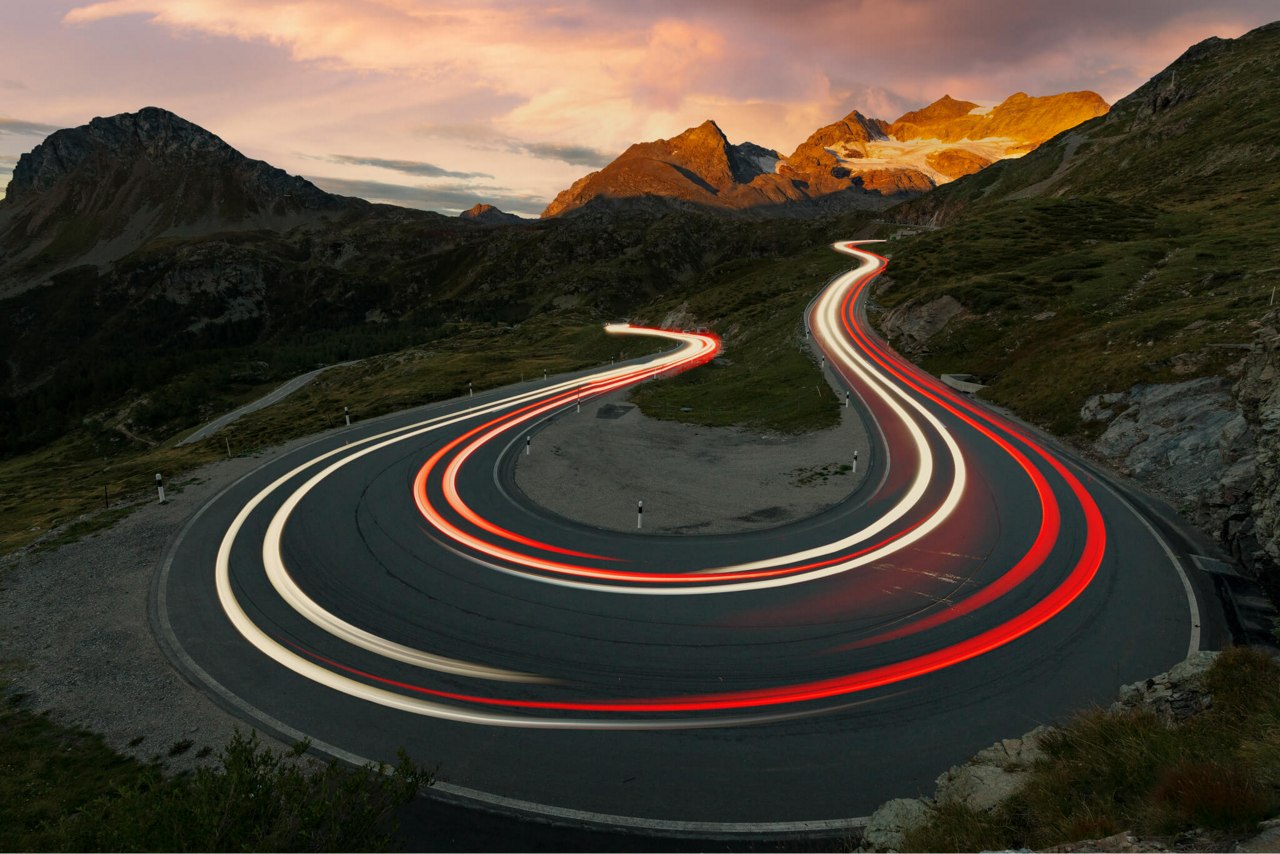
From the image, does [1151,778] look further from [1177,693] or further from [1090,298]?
[1090,298]

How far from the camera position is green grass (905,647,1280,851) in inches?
217

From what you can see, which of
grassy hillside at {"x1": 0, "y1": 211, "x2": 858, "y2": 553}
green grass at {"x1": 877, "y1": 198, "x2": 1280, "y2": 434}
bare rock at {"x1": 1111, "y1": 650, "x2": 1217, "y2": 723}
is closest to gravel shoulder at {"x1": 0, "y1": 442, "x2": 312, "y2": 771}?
grassy hillside at {"x1": 0, "y1": 211, "x2": 858, "y2": 553}

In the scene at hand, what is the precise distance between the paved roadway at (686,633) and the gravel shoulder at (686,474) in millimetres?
1227

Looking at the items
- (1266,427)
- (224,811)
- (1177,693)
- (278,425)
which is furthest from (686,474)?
(278,425)

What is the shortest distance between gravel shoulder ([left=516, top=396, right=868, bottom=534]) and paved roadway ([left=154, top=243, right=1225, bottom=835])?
1.23 metres

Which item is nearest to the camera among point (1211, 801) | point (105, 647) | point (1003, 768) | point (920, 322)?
point (1211, 801)

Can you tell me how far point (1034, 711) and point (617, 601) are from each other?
964cm

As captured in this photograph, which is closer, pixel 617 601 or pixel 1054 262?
pixel 617 601

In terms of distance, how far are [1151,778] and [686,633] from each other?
29.5 ft

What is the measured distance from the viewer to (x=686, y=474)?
84.0 ft

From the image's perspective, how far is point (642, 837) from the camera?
903cm

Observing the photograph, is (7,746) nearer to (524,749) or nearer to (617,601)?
(524,749)

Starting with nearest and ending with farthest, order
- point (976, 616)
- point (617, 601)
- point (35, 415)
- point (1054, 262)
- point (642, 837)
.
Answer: point (642, 837) → point (976, 616) → point (617, 601) → point (1054, 262) → point (35, 415)

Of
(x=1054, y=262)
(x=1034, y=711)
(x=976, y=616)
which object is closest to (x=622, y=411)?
(x=976, y=616)
